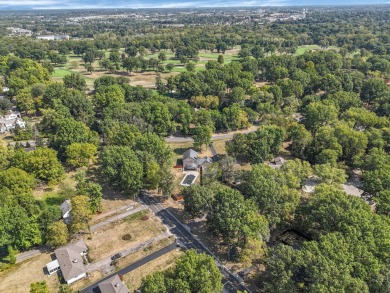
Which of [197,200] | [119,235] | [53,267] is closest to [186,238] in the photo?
[197,200]

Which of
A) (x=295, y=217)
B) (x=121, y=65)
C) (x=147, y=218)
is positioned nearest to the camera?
(x=295, y=217)

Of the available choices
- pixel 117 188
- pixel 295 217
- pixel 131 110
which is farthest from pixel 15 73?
pixel 295 217

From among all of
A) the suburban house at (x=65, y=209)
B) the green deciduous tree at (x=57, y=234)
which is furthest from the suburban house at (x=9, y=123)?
the green deciduous tree at (x=57, y=234)

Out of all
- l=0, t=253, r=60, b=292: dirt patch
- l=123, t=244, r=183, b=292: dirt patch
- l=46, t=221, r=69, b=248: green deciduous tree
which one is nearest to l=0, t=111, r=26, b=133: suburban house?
l=46, t=221, r=69, b=248: green deciduous tree

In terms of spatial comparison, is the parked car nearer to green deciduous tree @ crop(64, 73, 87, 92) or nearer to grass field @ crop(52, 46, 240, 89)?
green deciduous tree @ crop(64, 73, 87, 92)

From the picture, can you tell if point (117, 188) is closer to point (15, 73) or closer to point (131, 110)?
point (131, 110)

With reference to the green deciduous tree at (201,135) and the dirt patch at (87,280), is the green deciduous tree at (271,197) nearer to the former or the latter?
the green deciduous tree at (201,135)

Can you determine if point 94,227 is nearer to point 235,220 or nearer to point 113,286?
point 113,286
